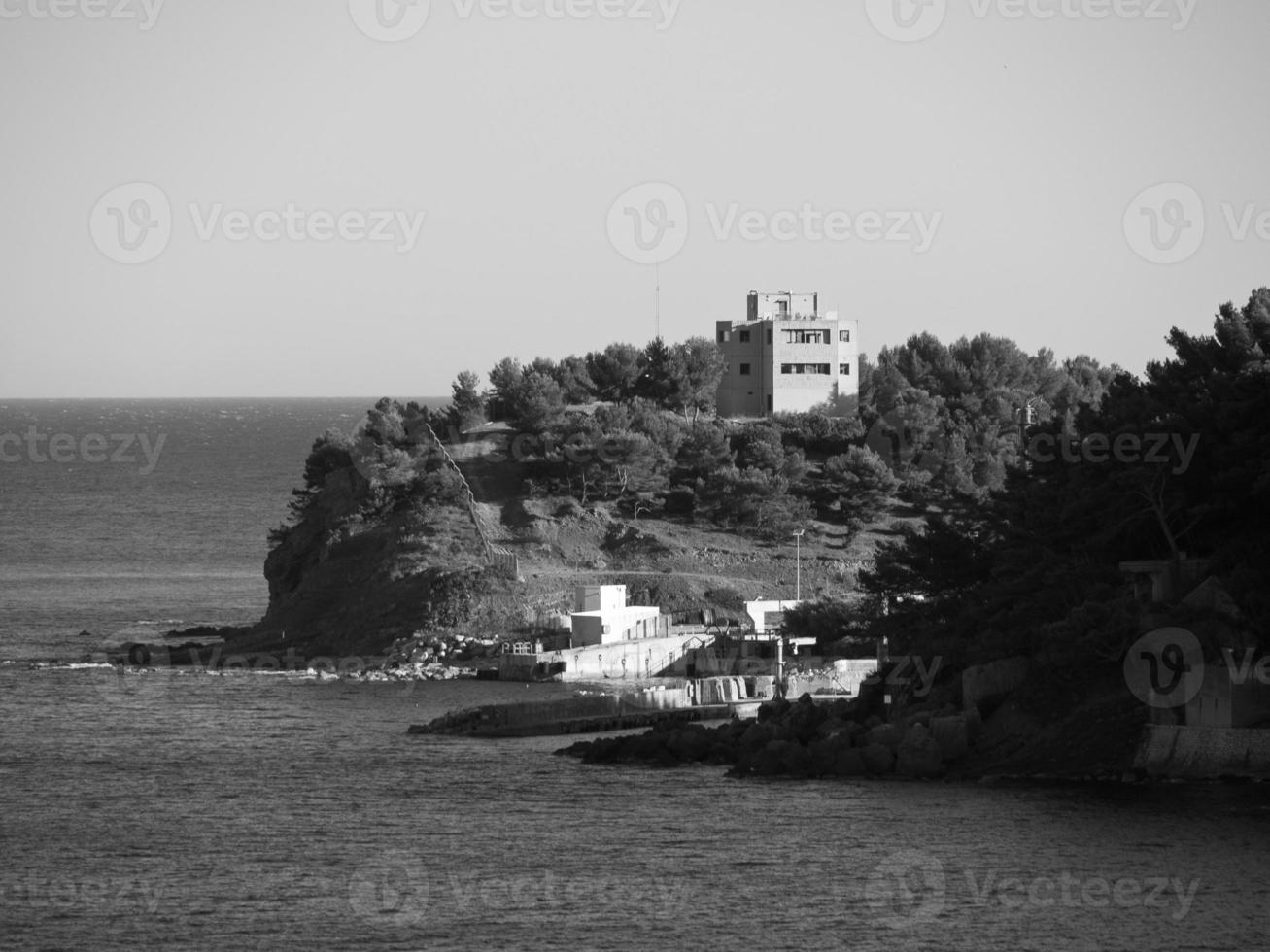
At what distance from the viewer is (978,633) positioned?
176ft

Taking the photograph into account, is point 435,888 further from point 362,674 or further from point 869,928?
point 362,674

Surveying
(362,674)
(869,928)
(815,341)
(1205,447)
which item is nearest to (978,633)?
(1205,447)

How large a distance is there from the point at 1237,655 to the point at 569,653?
29.4m

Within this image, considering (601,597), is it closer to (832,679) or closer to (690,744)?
(832,679)

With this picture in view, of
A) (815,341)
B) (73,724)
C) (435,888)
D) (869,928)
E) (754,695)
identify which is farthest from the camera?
(815,341)

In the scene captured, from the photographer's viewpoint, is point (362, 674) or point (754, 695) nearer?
point (754, 695)

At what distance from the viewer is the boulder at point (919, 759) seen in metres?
48.6

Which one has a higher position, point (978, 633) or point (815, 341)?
point (815, 341)

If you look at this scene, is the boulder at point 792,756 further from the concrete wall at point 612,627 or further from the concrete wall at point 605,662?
the concrete wall at point 612,627

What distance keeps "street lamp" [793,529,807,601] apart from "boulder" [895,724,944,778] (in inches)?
1237

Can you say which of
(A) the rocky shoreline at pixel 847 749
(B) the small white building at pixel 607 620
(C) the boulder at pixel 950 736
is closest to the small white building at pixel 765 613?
(B) the small white building at pixel 607 620

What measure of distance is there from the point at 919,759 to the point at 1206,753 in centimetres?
668

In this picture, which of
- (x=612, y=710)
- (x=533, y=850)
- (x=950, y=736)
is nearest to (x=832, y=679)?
(x=612, y=710)

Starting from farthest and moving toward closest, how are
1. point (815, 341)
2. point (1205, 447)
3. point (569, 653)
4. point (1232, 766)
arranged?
point (815, 341), point (569, 653), point (1205, 447), point (1232, 766)
